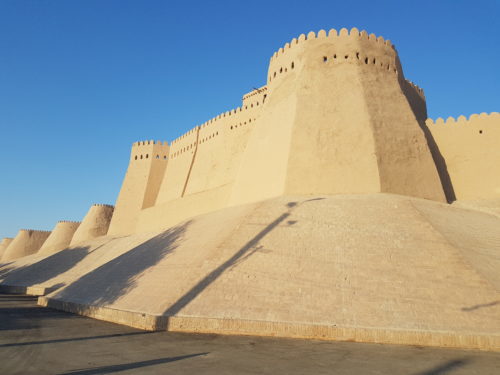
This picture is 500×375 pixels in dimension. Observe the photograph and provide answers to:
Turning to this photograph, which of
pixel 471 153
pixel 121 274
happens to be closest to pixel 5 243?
pixel 121 274

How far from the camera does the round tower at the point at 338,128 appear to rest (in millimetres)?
14422

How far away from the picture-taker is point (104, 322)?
10.1 meters

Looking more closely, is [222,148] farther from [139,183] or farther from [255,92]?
[139,183]

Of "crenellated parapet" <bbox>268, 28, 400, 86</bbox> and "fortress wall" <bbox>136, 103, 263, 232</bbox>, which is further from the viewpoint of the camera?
"fortress wall" <bbox>136, 103, 263, 232</bbox>

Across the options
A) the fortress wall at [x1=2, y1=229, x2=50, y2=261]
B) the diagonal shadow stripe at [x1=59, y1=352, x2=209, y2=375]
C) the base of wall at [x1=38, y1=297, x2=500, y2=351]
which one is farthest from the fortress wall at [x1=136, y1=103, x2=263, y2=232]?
the fortress wall at [x1=2, y1=229, x2=50, y2=261]

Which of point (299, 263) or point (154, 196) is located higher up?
point (154, 196)

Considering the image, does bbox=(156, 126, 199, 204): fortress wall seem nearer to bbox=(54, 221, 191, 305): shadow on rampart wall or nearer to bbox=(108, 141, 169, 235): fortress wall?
bbox=(108, 141, 169, 235): fortress wall

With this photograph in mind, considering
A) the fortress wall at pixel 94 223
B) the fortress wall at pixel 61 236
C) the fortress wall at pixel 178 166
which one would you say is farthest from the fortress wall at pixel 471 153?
the fortress wall at pixel 61 236

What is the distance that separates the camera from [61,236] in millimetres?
39656

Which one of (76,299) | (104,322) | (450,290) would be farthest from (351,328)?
(76,299)

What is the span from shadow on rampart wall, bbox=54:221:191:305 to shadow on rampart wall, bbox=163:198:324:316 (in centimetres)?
265

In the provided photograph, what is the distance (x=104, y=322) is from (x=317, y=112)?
10324 millimetres

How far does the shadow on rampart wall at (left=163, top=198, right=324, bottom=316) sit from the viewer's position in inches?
352

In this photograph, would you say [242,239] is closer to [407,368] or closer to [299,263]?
[299,263]
